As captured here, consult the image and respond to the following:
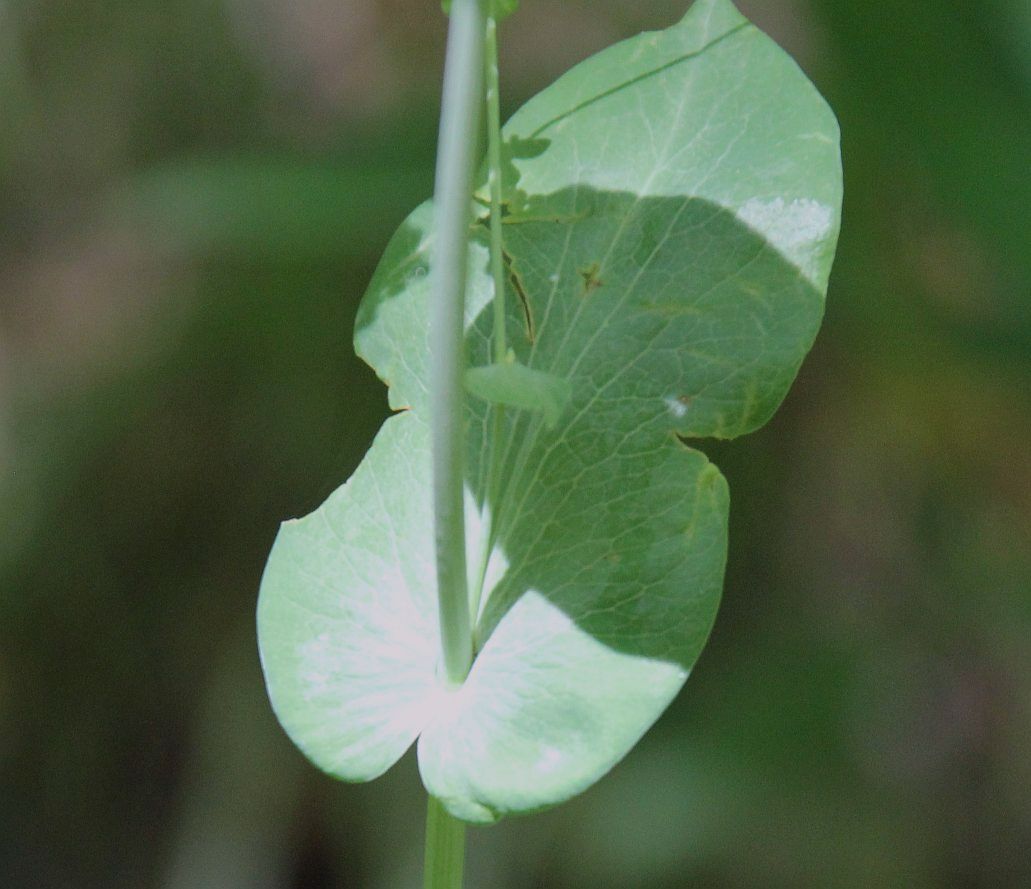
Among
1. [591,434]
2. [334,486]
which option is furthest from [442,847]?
[334,486]

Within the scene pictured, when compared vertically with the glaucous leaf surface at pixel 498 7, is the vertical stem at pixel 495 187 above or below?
below

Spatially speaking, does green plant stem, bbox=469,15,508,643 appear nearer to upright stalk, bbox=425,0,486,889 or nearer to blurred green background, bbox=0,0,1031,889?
upright stalk, bbox=425,0,486,889

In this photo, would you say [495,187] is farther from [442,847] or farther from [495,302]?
[442,847]

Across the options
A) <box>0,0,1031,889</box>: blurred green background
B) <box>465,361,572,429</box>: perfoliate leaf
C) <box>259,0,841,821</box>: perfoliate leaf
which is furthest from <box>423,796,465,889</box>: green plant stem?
<box>0,0,1031,889</box>: blurred green background

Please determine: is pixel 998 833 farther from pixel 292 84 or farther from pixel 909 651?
pixel 292 84

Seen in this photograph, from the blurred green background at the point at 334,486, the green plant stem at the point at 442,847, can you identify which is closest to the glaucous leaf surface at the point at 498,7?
the green plant stem at the point at 442,847

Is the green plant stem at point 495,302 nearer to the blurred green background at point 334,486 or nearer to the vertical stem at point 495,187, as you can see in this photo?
the vertical stem at point 495,187

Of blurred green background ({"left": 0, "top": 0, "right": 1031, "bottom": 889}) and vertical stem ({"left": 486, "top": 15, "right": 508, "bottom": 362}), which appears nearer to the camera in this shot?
vertical stem ({"left": 486, "top": 15, "right": 508, "bottom": 362})
